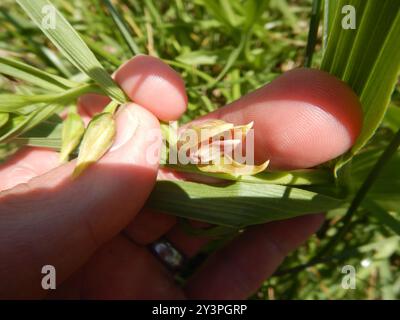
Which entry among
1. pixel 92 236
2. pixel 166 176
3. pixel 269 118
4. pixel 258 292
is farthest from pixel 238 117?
pixel 258 292

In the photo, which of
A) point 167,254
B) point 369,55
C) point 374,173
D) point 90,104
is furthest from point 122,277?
point 369,55

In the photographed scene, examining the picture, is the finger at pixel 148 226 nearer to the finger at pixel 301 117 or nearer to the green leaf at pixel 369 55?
the finger at pixel 301 117

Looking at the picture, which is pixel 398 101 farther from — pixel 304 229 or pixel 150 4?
pixel 150 4

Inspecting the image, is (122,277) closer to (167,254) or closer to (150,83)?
(167,254)

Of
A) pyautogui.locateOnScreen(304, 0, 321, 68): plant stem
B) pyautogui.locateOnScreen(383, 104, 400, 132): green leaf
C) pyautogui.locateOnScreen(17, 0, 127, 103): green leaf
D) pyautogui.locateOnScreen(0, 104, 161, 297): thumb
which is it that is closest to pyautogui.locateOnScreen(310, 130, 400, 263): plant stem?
pyautogui.locateOnScreen(383, 104, 400, 132): green leaf

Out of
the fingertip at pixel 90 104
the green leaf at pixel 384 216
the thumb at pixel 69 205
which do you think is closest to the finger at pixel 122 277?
the thumb at pixel 69 205

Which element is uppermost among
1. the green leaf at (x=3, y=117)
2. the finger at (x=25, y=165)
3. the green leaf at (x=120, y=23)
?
the green leaf at (x=120, y=23)

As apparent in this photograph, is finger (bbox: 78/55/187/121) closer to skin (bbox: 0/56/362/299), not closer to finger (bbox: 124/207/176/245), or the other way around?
skin (bbox: 0/56/362/299)

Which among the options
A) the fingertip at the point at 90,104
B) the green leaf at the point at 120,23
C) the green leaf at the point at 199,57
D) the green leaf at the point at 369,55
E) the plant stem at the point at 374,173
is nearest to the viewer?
the green leaf at the point at 369,55
